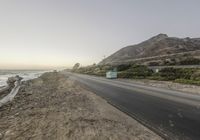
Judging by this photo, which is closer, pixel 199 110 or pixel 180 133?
pixel 180 133

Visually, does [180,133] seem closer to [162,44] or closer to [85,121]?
[85,121]

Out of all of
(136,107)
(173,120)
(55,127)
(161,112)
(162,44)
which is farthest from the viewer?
(162,44)

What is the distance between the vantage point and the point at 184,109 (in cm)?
968

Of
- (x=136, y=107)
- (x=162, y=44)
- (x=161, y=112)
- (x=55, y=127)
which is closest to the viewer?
(x=55, y=127)

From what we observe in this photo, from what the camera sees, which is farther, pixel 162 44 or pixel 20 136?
pixel 162 44

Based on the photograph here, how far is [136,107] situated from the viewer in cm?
1066

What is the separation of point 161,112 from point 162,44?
6533 inches

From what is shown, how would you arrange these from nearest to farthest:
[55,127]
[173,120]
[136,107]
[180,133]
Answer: [180,133]
[55,127]
[173,120]
[136,107]

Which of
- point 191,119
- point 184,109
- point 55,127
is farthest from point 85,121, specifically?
point 184,109

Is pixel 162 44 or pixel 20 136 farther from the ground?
pixel 162 44

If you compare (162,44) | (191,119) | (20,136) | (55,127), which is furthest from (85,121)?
(162,44)

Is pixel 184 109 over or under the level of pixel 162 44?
under

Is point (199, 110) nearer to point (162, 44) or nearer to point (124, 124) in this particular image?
point (124, 124)

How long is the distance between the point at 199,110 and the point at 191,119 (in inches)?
73.1
